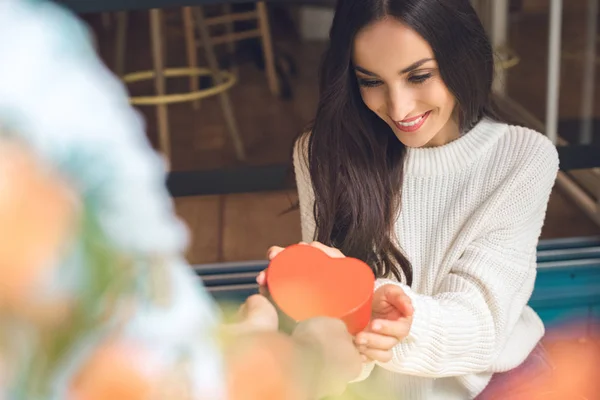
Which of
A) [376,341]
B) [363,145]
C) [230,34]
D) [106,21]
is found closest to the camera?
[376,341]

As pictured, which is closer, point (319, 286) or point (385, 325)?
point (319, 286)

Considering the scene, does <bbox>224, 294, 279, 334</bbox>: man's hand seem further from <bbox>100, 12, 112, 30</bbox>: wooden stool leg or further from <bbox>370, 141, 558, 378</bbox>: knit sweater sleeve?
<bbox>100, 12, 112, 30</bbox>: wooden stool leg

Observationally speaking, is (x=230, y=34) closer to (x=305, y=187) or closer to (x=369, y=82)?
(x=305, y=187)

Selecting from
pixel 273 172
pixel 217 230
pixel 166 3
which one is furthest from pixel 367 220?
pixel 217 230

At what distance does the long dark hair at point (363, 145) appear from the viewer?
2.93 ft

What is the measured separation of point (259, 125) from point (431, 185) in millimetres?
2099

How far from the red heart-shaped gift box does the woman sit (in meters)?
0.34

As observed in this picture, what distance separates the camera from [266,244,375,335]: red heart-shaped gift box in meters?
0.39

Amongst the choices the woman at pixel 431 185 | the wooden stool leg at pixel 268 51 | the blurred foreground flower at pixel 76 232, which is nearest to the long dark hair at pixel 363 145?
the woman at pixel 431 185

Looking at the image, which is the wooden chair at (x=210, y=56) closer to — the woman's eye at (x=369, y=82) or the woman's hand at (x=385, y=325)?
the woman's eye at (x=369, y=82)

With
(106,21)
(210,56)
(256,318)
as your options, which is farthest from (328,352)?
(106,21)

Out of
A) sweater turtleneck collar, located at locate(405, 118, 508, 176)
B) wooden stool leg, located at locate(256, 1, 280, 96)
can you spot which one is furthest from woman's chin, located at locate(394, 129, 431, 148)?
wooden stool leg, located at locate(256, 1, 280, 96)

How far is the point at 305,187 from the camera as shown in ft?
3.52

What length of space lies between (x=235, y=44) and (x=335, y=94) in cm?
330
